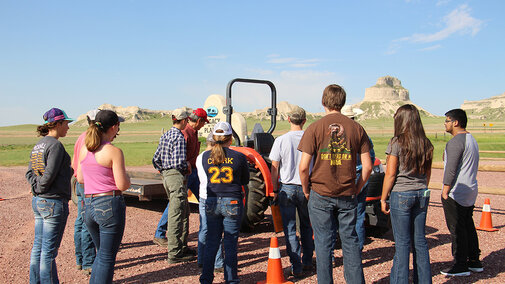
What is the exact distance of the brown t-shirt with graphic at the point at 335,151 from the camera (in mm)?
3451

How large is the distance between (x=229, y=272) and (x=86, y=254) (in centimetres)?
174

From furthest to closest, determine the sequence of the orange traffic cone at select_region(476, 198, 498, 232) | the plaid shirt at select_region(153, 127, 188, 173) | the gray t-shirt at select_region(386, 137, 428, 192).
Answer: the orange traffic cone at select_region(476, 198, 498, 232)
the plaid shirt at select_region(153, 127, 188, 173)
the gray t-shirt at select_region(386, 137, 428, 192)

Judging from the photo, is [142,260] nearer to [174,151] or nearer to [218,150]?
[174,151]

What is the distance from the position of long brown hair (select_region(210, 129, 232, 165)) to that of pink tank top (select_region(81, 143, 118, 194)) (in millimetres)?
866

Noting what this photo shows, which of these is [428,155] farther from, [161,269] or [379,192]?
[161,269]

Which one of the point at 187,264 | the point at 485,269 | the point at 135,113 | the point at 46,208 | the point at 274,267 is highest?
the point at 135,113

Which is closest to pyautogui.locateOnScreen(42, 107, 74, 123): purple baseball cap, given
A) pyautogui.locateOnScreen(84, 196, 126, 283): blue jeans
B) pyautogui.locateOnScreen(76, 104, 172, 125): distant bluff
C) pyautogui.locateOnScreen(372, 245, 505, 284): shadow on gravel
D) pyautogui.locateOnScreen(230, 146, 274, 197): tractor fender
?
pyautogui.locateOnScreen(84, 196, 126, 283): blue jeans

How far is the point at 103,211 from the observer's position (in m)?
3.28

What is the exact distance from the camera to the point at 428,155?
370 centimetres

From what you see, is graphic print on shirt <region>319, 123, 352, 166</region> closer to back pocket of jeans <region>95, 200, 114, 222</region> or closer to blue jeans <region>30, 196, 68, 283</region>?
back pocket of jeans <region>95, 200, 114, 222</region>

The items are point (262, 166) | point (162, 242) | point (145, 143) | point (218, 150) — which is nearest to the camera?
point (218, 150)

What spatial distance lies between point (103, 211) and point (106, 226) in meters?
0.11

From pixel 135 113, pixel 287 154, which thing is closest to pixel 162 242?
pixel 287 154

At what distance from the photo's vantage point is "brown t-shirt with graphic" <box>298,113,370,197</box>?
3.45 metres
